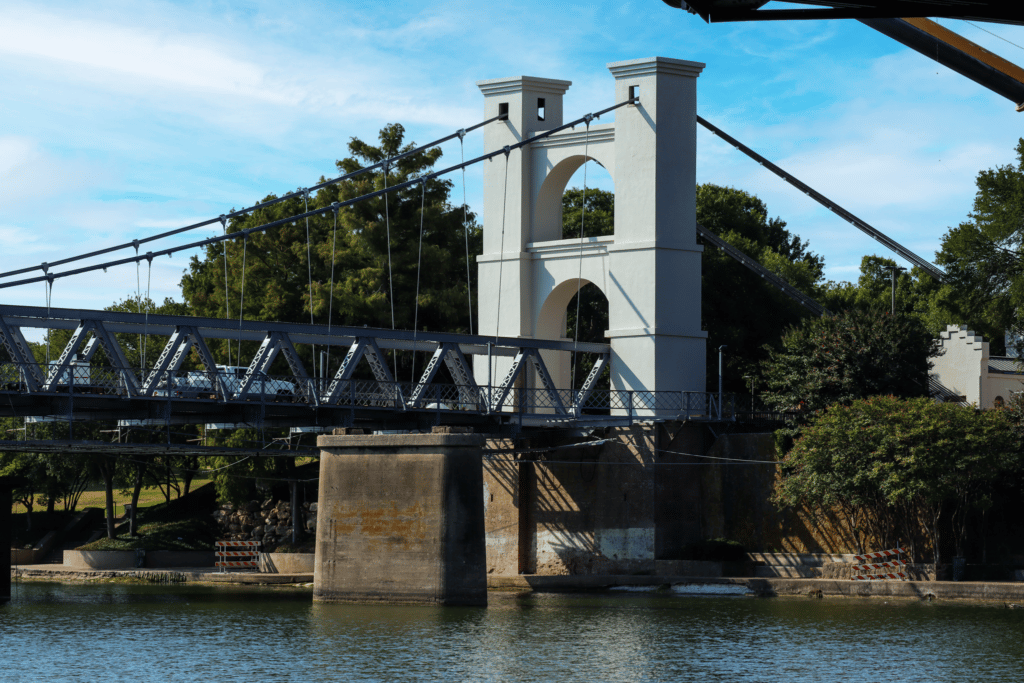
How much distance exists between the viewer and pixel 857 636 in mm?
23312

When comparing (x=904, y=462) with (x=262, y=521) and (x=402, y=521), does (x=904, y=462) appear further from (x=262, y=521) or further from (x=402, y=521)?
(x=262, y=521)

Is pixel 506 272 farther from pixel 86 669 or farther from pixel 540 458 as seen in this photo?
pixel 86 669

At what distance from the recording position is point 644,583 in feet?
108

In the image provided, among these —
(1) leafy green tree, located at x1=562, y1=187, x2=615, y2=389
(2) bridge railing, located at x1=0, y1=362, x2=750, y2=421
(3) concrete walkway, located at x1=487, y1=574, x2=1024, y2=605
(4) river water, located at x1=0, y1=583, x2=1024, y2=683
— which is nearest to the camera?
(4) river water, located at x1=0, y1=583, x2=1024, y2=683

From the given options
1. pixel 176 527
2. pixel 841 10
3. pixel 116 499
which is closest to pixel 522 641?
pixel 841 10

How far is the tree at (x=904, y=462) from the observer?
94.4 feet

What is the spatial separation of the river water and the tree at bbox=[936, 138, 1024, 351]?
14.3 metres

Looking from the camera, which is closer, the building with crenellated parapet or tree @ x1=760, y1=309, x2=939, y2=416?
tree @ x1=760, y1=309, x2=939, y2=416

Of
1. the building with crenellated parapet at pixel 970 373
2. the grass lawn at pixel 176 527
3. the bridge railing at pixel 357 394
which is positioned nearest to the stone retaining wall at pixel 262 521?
the grass lawn at pixel 176 527

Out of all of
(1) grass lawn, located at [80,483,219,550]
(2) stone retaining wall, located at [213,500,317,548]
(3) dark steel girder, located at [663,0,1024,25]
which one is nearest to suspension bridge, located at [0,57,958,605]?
(2) stone retaining wall, located at [213,500,317,548]

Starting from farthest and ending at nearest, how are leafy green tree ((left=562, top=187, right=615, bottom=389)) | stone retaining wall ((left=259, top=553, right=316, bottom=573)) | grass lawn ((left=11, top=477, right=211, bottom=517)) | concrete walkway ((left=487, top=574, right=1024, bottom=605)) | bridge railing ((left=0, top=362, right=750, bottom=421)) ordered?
grass lawn ((left=11, top=477, right=211, bottom=517))
leafy green tree ((left=562, top=187, right=615, bottom=389))
stone retaining wall ((left=259, top=553, right=316, bottom=573))
concrete walkway ((left=487, top=574, right=1024, bottom=605))
bridge railing ((left=0, top=362, right=750, bottom=421))

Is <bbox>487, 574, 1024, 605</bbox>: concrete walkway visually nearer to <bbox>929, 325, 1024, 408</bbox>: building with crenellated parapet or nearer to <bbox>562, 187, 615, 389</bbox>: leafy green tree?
<bbox>562, 187, 615, 389</bbox>: leafy green tree

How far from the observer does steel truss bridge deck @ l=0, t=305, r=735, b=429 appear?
85.1 feet

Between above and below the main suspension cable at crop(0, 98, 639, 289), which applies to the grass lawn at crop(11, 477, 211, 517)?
below
